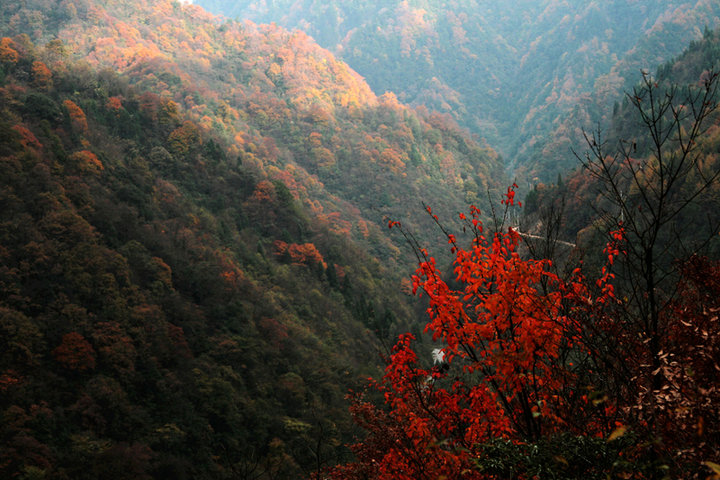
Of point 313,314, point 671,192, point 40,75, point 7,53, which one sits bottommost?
point 313,314

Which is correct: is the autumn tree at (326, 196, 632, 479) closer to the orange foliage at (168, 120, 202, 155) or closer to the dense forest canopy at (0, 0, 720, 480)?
the dense forest canopy at (0, 0, 720, 480)

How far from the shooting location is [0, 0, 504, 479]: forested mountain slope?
73.2 ft

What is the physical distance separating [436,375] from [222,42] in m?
148

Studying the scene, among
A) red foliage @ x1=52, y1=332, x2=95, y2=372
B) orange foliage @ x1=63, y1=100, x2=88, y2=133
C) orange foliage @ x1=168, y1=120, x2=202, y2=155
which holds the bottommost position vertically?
red foliage @ x1=52, y1=332, x2=95, y2=372

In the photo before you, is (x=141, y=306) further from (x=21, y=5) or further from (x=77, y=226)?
(x=21, y=5)

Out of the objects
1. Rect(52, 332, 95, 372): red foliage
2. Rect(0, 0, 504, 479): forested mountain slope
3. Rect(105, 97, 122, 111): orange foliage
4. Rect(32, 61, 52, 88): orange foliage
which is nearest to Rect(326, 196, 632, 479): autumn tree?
Rect(0, 0, 504, 479): forested mountain slope

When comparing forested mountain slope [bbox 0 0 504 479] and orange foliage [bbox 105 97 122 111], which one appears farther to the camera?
orange foliage [bbox 105 97 122 111]

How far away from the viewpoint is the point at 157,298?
1238 inches

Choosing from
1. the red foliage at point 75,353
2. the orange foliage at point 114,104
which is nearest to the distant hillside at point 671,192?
the red foliage at point 75,353

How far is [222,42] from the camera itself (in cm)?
13850

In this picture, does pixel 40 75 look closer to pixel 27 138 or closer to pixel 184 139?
A: pixel 184 139

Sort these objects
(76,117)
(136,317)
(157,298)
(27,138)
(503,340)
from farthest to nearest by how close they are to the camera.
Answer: (76,117) → (27,138) → (157,298) → (136,317) → (503,340)

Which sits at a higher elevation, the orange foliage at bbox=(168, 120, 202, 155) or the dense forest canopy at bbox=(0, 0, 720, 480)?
the orange foliage at bbox=(168, 120, 202, 155)

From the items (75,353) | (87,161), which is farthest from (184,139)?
(75,353)
